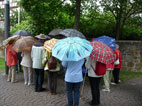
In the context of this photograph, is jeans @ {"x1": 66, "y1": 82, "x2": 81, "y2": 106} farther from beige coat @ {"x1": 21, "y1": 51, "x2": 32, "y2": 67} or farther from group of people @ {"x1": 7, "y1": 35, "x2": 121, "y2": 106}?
beige coat @ {"x1": 21, "y1": 51, "x2": 32, "y2": 67}

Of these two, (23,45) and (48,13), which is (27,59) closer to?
(23,45)

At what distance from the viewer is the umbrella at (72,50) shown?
12.8 ft

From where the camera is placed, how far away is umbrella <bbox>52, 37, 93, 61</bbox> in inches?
154

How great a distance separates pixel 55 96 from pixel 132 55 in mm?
6625

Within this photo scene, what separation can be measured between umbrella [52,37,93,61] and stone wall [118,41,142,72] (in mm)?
7043

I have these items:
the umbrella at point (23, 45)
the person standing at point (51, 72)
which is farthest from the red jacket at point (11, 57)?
the person standing at point (51, 72)

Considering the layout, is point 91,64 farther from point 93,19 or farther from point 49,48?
point 93,19

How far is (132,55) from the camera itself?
1061 cm

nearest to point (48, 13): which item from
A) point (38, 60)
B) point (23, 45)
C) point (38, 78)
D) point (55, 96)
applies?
point (23, 45)

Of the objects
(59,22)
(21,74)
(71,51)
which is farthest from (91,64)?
(59,22)

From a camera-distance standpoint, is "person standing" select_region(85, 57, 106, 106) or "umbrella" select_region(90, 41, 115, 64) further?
"person standing" select_region(85, 57, 106, 106)

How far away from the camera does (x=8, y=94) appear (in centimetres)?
573

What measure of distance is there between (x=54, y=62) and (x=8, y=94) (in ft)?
6.18

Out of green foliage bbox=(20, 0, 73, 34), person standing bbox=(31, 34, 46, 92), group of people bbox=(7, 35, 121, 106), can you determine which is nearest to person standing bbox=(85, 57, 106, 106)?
group of people bbox=(7, 35, 121, 106)
